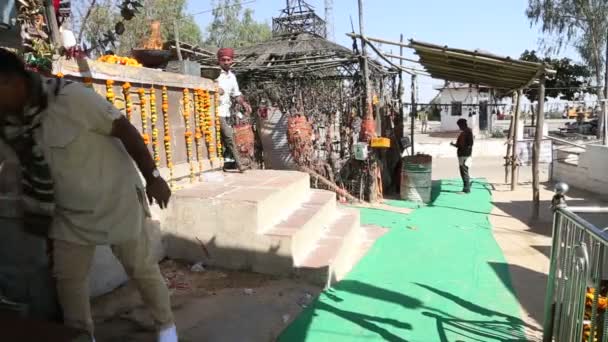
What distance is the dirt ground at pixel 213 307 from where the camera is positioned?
10.1ft

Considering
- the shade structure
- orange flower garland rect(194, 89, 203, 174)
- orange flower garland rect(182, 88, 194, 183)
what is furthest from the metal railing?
the shade structure

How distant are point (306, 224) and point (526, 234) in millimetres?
3951

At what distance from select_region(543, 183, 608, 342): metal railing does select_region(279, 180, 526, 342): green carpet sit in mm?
543

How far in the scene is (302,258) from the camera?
438 cm

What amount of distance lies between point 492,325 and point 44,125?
11.5 ft

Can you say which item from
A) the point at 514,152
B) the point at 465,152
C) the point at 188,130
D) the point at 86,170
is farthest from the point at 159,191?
the point at 514,152

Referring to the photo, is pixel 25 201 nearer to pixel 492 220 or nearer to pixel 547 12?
pixel 492 220

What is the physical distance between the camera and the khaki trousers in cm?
226

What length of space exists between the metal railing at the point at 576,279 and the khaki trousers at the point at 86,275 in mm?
2328

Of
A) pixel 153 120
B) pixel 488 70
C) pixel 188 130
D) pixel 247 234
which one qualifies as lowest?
pixel 247 234

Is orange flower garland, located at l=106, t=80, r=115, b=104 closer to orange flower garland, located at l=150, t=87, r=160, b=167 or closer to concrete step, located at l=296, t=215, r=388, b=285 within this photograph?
orange flower garland, located at l=150, t=87, r=160, b=167

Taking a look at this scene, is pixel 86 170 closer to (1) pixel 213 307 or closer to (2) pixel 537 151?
(1) pixel 213 307

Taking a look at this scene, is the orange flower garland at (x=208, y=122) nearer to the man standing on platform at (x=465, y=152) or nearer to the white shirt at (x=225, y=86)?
the white shirt at (x=225, y=86)

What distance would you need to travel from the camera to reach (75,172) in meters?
2.15
